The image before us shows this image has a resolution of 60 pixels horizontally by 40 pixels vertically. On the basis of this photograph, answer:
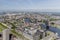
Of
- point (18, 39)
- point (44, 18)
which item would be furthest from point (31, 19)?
point (18, 39)

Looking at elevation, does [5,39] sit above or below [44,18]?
above

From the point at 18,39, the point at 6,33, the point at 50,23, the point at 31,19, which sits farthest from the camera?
the point at 50,23

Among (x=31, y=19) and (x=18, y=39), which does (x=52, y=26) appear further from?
(x=18, y=39)

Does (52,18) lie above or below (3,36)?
below

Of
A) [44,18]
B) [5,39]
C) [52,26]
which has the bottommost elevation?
[52,26]

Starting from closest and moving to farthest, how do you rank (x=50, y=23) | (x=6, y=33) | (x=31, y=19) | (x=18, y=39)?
(x=6, y=33) < (x=18, y=39) < (x=31, y=19) < (x=50, y=23)

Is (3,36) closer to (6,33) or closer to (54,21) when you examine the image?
(6,33)

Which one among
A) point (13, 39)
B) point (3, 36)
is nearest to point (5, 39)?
point (3, 36)

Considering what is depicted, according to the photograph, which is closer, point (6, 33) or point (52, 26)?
point (6, 33)

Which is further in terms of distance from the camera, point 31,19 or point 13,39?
point 31,19
